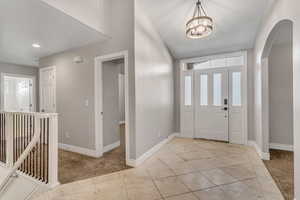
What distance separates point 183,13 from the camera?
115 inches

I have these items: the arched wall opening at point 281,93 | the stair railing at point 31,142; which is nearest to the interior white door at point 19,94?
the stair railing at point 31,142

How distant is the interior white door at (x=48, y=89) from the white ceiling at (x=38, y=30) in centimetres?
48

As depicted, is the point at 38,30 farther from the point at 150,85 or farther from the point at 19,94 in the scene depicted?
the point at 19,94

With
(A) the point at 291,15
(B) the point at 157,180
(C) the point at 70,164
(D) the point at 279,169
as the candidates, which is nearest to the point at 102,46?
(C) the point at 70,164

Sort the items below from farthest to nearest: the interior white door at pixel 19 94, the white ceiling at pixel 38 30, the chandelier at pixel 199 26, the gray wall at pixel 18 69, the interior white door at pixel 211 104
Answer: the interior white door at pixel 19 94, the gray wall at pixel 18 69, the interior white door at pixel 211 104, the chandelier at pixel 199 26, the white ceiling at pixel 38 30

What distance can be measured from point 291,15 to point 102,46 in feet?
9.52

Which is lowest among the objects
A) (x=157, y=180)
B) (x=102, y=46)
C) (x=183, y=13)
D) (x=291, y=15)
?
(x=157, y=180)

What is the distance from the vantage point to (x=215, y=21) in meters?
3.05

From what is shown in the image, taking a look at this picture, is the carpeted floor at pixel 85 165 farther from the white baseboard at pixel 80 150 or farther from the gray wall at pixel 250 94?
the gray wall at pixel 250 94

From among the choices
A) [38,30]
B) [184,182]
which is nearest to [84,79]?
[38,30]

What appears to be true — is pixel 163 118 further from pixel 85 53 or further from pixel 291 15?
pixel 291 15

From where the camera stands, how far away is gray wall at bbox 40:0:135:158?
269cm

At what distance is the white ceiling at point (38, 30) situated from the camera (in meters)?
2.01

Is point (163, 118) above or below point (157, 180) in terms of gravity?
above
